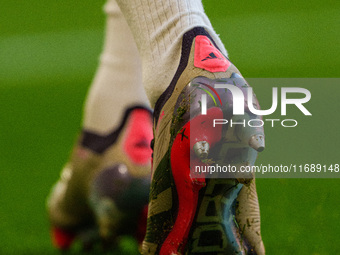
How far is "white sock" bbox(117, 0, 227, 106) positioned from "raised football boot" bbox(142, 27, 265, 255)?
0.02m

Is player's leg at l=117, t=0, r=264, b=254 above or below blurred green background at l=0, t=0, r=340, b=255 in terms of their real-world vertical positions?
below

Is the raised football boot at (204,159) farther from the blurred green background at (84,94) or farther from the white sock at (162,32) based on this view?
the blurred green background at (84,94)

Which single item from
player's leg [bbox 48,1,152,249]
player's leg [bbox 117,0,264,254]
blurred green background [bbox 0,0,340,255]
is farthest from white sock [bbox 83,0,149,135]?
player's leg [bbox 117,0,264,254]

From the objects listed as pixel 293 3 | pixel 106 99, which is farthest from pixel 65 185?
pixel 293 3

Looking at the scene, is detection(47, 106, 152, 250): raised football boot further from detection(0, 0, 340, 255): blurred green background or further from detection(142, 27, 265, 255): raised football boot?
detection(142, 27, 265, 255): raised football boot

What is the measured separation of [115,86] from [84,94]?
2722mm

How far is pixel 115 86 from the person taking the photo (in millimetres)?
1678

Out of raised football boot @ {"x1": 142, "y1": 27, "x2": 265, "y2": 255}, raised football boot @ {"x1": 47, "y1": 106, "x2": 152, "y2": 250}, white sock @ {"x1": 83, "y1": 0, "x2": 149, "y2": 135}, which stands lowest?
raised football boot @ {"x1": 142, "y1": 27, "x2": 265, "y2": 255}

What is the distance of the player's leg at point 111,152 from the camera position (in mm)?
1587

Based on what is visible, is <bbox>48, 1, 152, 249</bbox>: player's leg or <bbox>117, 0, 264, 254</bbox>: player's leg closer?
<bbox>117, 0, 264, 254</bbox>: player's leg

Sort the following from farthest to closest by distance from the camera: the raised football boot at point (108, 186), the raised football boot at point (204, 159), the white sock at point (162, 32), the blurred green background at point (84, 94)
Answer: the blurred green background at point (84, 94) < the raised football boot at point (108, 186) < the white sock at point (162, 32) < the raised football boot at point (204, 159)

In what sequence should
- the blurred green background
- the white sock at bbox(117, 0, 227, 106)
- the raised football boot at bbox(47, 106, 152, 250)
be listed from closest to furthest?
the white sock at bbox(117, 0, 227, 106) < the raised football boot at bbox(47, 106, 152, 250) < the blurred green background

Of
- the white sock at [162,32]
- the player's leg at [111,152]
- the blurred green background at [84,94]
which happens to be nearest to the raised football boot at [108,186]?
the player's leg at [111,152]

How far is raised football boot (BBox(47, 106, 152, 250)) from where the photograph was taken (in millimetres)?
1580
